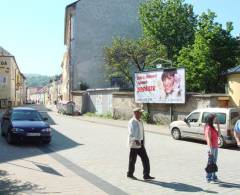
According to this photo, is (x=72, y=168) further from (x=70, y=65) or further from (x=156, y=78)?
(x=70, y=65)

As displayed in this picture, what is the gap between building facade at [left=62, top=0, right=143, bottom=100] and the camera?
50.4 meters

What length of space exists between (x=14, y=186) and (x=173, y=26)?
1446 inches

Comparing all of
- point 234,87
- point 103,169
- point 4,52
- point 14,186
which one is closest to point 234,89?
point 234,87

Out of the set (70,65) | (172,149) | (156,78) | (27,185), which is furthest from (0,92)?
(27,185)

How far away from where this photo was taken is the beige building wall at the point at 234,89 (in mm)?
24337

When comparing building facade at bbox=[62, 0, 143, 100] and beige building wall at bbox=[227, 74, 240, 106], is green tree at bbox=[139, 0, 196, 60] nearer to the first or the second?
building facade at bbox=[62, 0, 143, 100]

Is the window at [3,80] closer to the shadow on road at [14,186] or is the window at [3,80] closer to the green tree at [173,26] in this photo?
the green tree at [173,26]

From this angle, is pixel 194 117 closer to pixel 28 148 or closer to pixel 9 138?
pixel 28 148

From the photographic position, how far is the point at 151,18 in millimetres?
45281

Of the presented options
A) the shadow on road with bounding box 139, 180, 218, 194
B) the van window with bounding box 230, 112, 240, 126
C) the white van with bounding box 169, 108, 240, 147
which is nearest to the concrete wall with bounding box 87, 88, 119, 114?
the white van with bounding box 169, 108, 240, 147

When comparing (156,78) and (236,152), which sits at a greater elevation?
(156,78)

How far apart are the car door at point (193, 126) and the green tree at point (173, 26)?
82.0ft

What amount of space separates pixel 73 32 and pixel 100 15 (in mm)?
3823

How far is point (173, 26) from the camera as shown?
144 ft
